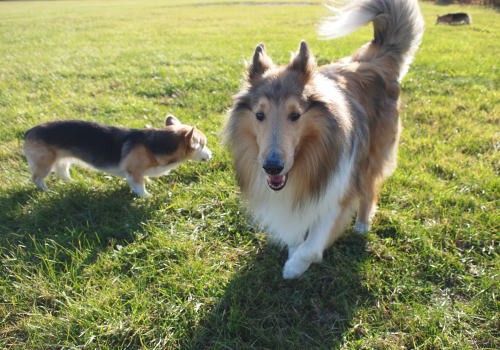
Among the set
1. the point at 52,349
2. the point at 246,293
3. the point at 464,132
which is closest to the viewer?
the point at 52,349

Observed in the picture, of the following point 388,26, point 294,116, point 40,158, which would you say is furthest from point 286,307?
point 40,158

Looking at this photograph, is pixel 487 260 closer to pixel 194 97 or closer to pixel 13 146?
pixel 194 97

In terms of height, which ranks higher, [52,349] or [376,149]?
[376,149]

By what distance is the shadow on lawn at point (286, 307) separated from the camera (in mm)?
2311

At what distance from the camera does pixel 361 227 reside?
10.7 feet

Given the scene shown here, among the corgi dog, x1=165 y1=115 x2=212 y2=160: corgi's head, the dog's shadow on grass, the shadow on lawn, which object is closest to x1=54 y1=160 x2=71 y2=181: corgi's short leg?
the corgi dog

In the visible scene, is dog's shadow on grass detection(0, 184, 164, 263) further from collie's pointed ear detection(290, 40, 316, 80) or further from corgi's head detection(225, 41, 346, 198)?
collie's pointed ear detection(290, 40, 316, 80)

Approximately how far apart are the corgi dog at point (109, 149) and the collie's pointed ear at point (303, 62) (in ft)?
6.02

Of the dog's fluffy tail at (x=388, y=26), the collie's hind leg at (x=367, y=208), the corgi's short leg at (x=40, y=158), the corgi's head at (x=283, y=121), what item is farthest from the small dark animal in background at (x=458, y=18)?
the corgi's short leg at (x=40, y=158)

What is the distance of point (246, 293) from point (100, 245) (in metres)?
1.49

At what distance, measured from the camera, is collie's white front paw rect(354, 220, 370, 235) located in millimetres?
3238

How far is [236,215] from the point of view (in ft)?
11.6

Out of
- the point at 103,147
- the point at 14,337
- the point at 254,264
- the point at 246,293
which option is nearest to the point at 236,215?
the point at 254,264

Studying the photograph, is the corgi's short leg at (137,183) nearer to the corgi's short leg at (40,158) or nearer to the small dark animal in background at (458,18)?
the corgi's short leg at (40,158)
